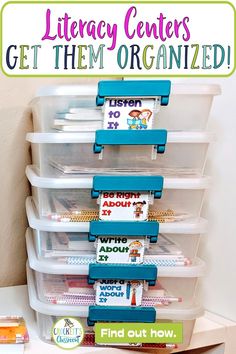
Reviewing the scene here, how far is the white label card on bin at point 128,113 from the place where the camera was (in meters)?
0.64

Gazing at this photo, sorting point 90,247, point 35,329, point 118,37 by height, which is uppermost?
point 118,37

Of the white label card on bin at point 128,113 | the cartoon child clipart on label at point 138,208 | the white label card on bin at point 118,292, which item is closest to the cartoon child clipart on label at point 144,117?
the white label card on bin at point 128,113

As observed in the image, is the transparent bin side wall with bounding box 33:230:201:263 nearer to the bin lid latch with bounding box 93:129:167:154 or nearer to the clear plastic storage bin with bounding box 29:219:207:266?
the clear plastic storage bin with bounding box 29:219:207:266

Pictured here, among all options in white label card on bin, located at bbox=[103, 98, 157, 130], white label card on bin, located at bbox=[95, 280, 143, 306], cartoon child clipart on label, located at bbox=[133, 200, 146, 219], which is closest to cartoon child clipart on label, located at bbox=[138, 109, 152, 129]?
white label card on bin, located at bbox=[103, 98, 157, 130]

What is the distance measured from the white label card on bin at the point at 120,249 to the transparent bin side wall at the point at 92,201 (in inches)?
2.0

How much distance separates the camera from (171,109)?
2.24 ft

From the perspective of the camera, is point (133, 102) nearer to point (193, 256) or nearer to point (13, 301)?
point (193, 256)

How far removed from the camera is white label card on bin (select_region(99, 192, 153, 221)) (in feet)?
2.14

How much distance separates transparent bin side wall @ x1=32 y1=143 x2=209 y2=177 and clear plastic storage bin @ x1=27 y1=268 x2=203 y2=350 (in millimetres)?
185

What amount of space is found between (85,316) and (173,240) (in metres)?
0.17

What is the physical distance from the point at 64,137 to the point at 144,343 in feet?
0.98

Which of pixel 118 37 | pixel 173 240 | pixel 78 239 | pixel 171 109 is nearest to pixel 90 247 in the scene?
pixel 78 239

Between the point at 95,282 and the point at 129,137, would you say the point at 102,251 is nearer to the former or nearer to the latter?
the point at 95,282

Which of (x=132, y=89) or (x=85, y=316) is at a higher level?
(x=132, y=89)
